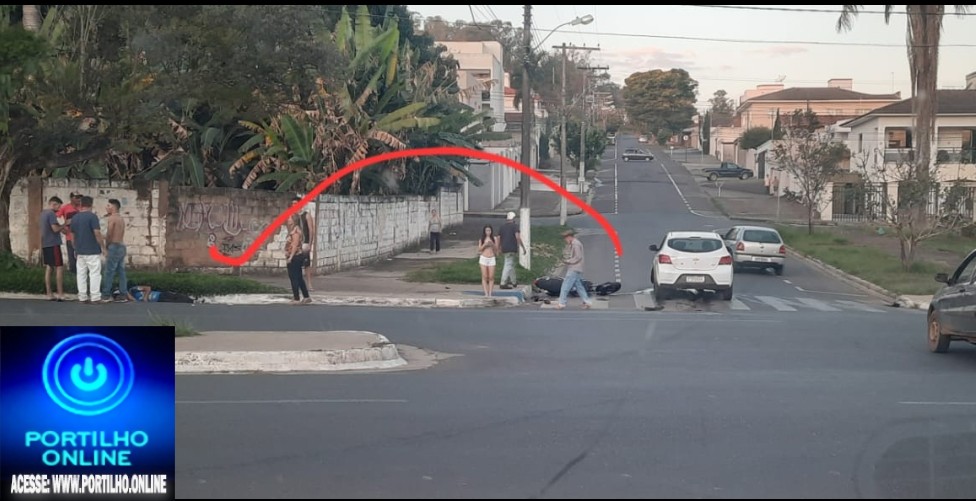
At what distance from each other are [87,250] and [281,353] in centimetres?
736

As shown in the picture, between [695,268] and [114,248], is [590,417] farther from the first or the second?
[695,268]

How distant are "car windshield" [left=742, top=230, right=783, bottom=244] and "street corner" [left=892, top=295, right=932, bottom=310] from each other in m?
7.30

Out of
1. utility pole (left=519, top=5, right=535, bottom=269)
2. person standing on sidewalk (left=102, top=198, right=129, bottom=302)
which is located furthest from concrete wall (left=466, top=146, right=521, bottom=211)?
person standing on sidewalk (left=102, top=198, right=129, bottom=302)

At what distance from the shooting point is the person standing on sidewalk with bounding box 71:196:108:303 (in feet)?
58.3

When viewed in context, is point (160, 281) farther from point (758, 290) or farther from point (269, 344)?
point (758, 290)

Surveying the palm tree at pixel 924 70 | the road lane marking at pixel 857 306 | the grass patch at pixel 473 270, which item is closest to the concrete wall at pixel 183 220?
the grass patch at pixel 473 270

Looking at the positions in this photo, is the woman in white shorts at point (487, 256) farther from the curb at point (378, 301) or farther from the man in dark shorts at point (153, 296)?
the man in dark shorts at point (153, 296)

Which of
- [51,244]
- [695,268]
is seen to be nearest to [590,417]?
[51,244]

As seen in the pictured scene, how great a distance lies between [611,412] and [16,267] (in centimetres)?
1478

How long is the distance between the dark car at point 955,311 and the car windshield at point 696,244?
354 inches

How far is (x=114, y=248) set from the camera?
18391 millimetres

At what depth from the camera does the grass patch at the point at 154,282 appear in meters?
19.5

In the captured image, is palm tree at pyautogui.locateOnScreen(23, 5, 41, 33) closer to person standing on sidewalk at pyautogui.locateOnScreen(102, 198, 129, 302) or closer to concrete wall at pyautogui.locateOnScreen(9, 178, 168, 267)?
person standing on sidewalk at pyautogui.locateOnScreen(102, 198, 129, 302)

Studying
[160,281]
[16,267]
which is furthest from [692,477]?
[16,267]
